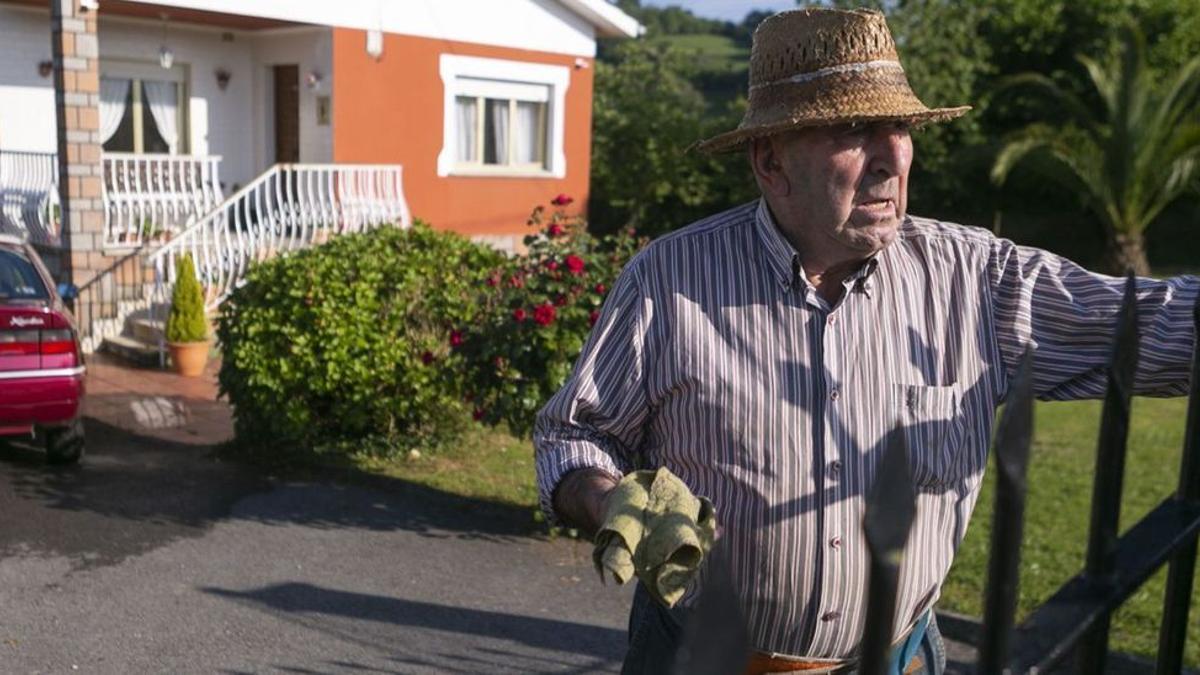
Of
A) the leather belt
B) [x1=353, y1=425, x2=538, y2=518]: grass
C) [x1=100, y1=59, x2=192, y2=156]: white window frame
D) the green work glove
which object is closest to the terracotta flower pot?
[x1=353, y1=425, x2=538, y2=518]: grass

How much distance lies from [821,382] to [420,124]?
1582 centimetres

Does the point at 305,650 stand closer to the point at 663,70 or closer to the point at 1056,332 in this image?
the point at 1056,332

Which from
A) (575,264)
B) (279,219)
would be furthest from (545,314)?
(279,219)

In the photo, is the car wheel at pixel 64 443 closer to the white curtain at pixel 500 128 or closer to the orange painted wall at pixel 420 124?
the orange painted wall at pixel 420 124

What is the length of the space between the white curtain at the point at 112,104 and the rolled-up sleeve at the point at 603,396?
15940mm

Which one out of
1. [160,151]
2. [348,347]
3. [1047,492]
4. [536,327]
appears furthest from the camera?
[160,151]

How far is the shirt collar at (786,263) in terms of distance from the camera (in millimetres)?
2371

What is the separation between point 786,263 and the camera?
238cm

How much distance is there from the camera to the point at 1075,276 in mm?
2395

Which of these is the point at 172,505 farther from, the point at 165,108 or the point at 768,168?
the point at 165,108

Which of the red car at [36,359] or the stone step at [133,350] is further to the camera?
the stone step at [133,350]

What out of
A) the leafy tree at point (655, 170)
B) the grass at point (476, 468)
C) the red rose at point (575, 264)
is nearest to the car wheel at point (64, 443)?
the grass at point (476, 468)

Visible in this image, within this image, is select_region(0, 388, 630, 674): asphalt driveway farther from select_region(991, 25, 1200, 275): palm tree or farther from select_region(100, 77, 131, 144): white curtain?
select_region(991, 25, 1200, 275): palm tree

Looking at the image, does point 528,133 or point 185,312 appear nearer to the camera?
point 185,312
